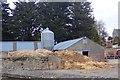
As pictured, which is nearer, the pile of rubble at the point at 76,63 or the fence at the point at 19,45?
the pile of rubble at the point at 76,63

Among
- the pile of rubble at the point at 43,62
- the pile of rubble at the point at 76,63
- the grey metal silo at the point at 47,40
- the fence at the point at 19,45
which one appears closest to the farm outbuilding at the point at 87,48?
the grey metal silo at the point at 47,40

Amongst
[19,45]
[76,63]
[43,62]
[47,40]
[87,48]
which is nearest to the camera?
[43,62]

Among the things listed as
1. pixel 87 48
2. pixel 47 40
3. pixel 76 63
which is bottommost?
pixel 76 63

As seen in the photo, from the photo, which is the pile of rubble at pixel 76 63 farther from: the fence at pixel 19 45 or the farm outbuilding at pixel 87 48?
the fence at pixel 19 45

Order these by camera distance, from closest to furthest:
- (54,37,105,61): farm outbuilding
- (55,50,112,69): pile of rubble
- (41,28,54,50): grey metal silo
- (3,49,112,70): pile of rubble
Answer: (55,50,112,69): pile of rubble, (3,49,112,70): pile of rubble, (54,37,105,61): farm outbuilding, (41,28,54,50): grey metal silo

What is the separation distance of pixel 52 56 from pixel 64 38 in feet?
67.9

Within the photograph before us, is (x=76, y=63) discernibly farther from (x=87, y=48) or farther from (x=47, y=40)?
(x=47, y=40)

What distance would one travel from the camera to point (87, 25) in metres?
41.8

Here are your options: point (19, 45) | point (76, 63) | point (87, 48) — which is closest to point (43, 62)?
point (76, 63)

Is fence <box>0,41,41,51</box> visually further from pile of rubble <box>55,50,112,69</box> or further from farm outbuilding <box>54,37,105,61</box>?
pile of rubble <box>55,50,112,69</box>

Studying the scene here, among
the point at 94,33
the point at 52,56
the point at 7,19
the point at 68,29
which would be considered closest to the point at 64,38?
the point at 68,29

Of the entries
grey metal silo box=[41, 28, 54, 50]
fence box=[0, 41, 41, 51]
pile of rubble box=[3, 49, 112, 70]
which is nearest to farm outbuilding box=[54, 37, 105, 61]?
grey metal silo box=[41, 28, 54, 50]

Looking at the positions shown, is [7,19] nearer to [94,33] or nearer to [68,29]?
[68,29]

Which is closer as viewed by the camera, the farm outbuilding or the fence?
the farm outbuilding
